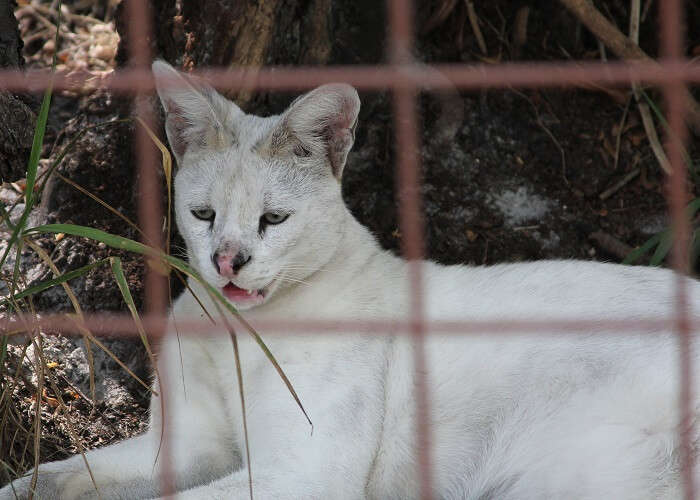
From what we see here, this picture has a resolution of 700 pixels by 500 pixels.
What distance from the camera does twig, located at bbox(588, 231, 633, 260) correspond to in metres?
3.96

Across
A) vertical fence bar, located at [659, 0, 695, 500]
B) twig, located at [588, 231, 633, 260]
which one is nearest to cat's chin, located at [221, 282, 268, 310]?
vertical fence bar, located at [659, 0, 695, 500]

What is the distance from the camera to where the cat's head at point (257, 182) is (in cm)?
264

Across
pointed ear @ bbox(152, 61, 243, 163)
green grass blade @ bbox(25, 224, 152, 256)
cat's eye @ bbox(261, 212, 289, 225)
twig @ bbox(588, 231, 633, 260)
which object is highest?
pointed ear @ bbox(152, 61, 243, 163)

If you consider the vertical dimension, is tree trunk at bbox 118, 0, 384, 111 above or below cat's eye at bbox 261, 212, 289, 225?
above

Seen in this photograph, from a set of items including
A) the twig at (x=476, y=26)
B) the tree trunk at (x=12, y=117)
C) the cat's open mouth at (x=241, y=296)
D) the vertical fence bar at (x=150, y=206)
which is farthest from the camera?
the twig at (x=476, y=26)

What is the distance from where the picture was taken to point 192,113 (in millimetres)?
2824

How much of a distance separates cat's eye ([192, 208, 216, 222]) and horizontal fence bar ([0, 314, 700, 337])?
31 cm

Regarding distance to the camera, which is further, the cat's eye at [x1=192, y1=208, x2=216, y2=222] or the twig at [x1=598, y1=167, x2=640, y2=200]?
the twig at [x1=598, y1=167, x2=640, y2=200]

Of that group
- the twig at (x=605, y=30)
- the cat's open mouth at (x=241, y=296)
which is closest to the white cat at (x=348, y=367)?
the cat's open mouth at (x=241, y=296)

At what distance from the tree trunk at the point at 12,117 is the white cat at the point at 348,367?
48 cm

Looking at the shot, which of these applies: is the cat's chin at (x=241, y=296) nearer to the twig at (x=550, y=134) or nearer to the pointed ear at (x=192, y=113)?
the pointed ear at (x=192, y=113)

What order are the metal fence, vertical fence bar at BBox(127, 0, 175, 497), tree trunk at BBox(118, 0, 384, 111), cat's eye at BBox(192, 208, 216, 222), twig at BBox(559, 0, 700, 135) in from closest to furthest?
the metal fence < vertical fence bar at BBox(127, 0, 175, 497) < cat's eye at BBox(192, 208, 216, 222) < tree trunk at BBox(118, 0, 384, 111) < twig at BBox(559, 0, 700, 135)

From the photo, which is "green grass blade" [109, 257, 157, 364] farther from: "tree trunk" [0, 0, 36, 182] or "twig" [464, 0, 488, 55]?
"twig" [464, 0, 488, 55]

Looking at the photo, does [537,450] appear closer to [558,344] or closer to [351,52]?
[558,344]
